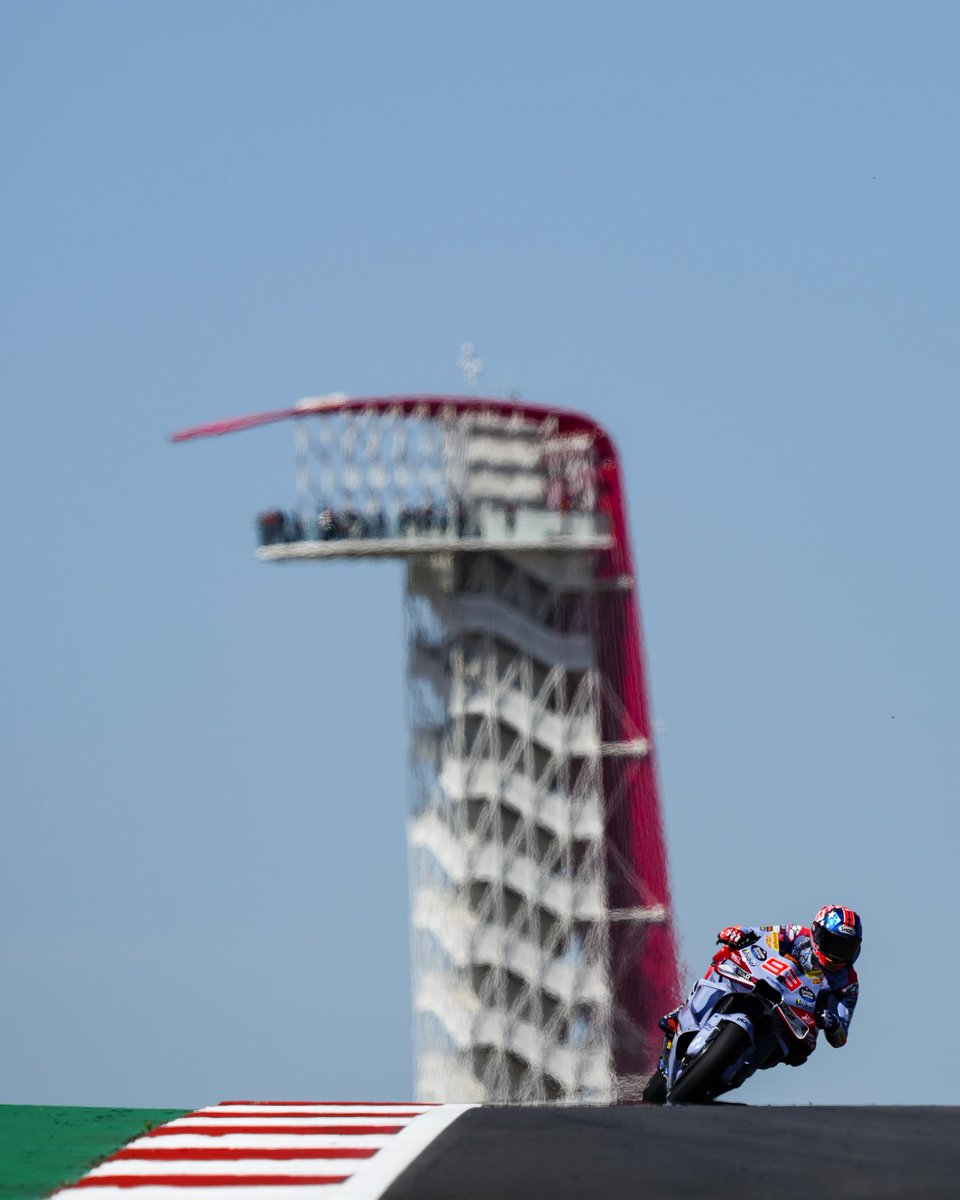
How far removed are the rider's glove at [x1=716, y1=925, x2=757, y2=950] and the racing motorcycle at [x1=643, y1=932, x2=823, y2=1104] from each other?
5cm

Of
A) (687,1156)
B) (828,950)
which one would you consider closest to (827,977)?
(828,950)

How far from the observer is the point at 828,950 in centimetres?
2434

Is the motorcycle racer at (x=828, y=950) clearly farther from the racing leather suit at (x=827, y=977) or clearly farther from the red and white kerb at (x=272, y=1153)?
the red and white kerb at (x=272, y=1153)

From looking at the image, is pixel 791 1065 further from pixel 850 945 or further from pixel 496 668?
pixel 496 668

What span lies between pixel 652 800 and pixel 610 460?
16093 mm

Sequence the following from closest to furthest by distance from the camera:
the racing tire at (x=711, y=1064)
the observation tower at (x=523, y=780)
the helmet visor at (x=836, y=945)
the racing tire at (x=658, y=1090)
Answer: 1. the racing tire at (x=711, y=1064)
2. the helmet visor at (x=836, y=945)
3. the racing tire at (x=658, y=1090)
4. the observation tower at (x=523, y=780)

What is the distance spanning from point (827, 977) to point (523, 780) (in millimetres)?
106060

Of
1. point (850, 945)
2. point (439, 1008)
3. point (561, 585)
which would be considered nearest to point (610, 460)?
point (561, 585)

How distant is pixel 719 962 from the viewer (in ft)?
79.7

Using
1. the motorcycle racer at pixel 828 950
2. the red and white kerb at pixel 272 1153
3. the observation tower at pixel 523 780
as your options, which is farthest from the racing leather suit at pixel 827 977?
the observation tower at pixel 523 780

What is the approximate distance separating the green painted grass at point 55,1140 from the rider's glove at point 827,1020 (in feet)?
17.9

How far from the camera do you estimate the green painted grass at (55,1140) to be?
20328mm

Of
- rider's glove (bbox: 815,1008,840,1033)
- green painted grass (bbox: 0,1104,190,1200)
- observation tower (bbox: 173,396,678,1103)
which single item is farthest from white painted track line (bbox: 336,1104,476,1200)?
observation tower (bbox: 173,396,678,1103)

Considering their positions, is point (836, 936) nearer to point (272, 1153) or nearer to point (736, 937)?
point (736, 937)
